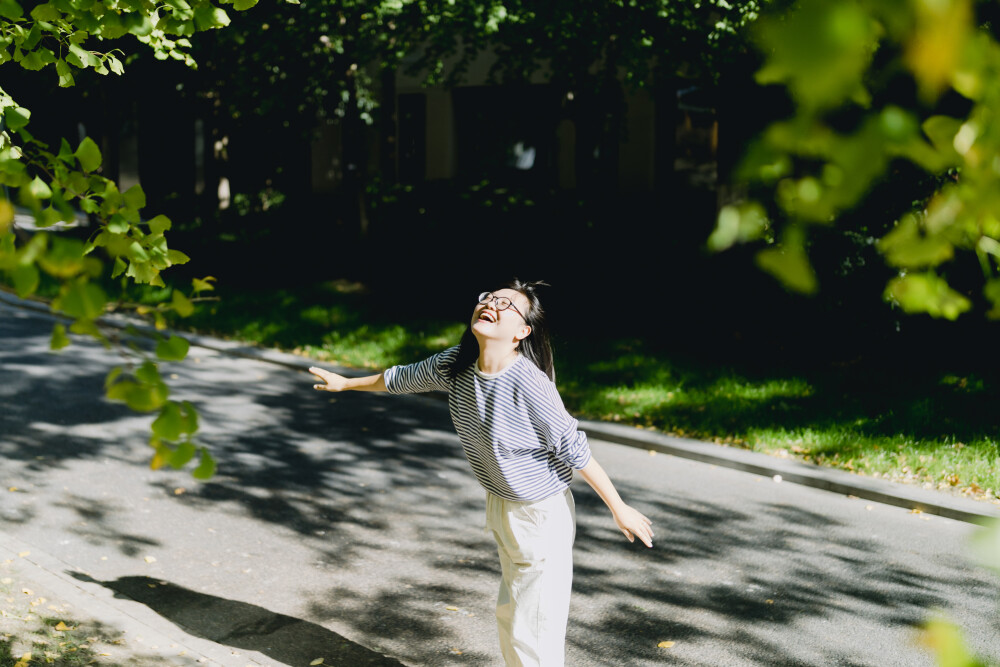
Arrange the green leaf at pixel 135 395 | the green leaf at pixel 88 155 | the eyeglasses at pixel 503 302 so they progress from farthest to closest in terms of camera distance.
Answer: the eyeglasses at pixel 503 302 → the green leaf at pixel 88 155 → the green leaf at pixel 135 395

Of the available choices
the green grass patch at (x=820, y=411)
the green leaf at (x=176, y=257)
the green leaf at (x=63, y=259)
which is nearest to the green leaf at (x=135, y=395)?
the green leaf at (x=63, y=259)

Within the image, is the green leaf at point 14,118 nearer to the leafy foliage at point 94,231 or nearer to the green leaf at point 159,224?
the leafy foliage at point 94,231

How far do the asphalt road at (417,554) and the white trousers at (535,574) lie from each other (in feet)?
3.16

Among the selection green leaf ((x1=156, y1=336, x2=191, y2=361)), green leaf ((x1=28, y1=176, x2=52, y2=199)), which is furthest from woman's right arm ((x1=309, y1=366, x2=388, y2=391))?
green leaf ((x1=156, y1=336, x2=191, y2=361))

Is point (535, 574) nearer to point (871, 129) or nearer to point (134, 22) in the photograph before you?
point (134, 22)

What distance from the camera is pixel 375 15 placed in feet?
40.8

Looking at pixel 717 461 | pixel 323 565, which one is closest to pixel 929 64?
pixel 323 565

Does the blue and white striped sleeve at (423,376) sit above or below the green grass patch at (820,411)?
above

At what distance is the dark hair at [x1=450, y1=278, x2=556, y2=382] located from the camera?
3.65 m

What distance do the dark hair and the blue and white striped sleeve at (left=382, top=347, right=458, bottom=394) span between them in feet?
0.23

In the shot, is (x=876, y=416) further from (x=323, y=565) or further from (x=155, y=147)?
(x=155, y=147)

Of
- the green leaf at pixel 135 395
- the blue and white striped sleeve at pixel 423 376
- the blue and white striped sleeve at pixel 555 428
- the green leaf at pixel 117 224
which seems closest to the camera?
the green leaf at pixel 135 395

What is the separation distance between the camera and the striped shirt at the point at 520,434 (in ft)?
11.3

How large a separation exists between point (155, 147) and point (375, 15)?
19.9 metres
